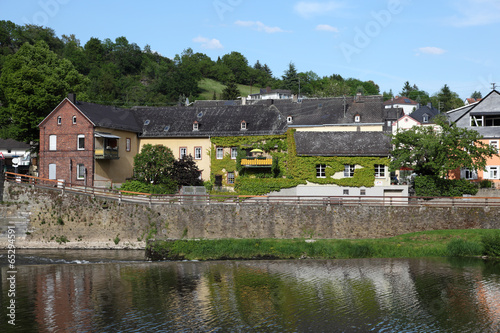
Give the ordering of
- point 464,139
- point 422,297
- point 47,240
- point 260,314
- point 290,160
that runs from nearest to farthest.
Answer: point 260,314
point 422,297
point 47,240
point 464,139
point 290,160

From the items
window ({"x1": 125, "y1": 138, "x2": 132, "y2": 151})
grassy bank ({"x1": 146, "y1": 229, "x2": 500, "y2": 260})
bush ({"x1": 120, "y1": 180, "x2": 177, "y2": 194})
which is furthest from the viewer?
window ({"x1": 125, "y1": 138, "x2": 132, "y2": 151})

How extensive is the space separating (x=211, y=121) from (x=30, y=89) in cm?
1901

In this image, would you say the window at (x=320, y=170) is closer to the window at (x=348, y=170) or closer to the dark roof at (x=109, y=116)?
the window at (x=348, y=170)

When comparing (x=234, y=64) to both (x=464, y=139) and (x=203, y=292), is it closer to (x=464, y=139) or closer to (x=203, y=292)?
(x=464, y=139)

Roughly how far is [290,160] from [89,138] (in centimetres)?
1946

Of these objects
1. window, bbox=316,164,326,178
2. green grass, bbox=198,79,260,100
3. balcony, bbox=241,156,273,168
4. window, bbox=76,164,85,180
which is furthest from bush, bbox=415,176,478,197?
green grass, bbox=198,79,260,100

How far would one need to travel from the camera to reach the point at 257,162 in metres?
51.4

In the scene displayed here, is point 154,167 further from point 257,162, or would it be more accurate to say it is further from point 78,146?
point 257,162

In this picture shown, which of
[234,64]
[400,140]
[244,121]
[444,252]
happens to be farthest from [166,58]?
[444,252]

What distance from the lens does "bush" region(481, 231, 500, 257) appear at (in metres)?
33.7

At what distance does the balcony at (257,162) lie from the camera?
51.0 meters

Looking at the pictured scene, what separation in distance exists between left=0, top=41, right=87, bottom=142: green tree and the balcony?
69.0ft

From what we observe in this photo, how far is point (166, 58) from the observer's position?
567ft

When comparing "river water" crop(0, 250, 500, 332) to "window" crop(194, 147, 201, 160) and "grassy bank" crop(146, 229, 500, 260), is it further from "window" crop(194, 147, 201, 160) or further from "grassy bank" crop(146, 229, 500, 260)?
"window" crop(194, 147, 201, 160)
